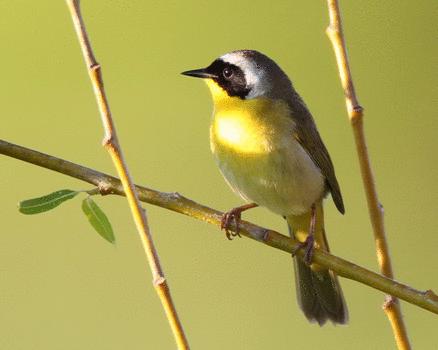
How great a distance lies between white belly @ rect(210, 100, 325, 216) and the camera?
7.08 ft

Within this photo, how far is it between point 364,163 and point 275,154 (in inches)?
35.9

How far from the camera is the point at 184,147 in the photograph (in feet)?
11.8

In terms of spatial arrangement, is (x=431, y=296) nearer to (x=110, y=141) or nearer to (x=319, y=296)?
(x=110, y=141)

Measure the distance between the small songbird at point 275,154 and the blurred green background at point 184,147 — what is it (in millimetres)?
783

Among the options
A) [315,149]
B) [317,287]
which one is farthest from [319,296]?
[315,149]

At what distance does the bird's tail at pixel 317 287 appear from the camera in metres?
2.32

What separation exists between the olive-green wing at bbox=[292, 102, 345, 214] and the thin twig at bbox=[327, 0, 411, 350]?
96cm

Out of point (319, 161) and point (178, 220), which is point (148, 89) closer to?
point (178, 220)

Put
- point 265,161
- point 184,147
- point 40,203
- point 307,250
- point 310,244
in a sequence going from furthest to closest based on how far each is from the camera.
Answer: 1. point 184,147
2. point 265,161
3. point 310,244
4. point 307,250
5. point 40,203

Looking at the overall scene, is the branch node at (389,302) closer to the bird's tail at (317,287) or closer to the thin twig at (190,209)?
the thin twig at (190,209)

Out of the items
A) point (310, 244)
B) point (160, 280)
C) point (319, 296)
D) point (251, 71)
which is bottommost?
point (160, 280)

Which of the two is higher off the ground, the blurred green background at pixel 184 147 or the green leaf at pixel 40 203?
the blurred green background at pixel 184 147

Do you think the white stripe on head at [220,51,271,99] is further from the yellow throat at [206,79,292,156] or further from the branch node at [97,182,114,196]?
the branch node at [97,182,114,196]

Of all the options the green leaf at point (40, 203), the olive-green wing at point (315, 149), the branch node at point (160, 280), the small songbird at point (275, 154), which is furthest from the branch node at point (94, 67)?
the olive-green wing at point (315, 149)
